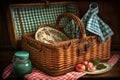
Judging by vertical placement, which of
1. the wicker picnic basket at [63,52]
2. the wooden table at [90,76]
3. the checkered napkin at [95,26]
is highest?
the checkered napkin at [95,26]

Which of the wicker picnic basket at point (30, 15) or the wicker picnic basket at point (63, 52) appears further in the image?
the wicker picnic basket at point (30, 15)

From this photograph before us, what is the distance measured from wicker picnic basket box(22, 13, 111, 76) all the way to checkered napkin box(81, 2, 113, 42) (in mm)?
30

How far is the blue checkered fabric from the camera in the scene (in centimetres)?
138

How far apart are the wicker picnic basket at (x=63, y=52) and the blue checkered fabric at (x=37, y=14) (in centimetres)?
9

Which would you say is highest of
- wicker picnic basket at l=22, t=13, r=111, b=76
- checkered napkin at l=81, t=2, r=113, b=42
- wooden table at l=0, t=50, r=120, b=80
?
checkered napkin at l=81, t=2, r=113, b=42

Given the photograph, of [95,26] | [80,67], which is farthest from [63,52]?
[95,26]

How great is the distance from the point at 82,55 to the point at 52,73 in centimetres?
16

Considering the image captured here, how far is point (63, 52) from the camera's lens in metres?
1.18

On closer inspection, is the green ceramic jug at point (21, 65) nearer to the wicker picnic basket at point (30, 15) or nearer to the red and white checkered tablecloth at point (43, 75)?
the red and white checkered tablecloth at point (43, 75)

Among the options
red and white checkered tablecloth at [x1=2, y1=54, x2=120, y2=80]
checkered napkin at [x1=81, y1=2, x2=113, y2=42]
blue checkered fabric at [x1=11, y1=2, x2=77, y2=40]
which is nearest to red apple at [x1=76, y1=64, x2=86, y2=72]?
red and white checkered tablecloth at [x1=2, y1=54, x2=120, y2=80]

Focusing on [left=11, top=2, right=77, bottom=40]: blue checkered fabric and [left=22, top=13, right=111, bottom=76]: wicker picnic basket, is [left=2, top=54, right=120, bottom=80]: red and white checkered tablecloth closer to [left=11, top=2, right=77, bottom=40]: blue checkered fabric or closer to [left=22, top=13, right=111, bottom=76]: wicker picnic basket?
[left=22, top=13, right=111, bottom=76]: wicker picnic basket

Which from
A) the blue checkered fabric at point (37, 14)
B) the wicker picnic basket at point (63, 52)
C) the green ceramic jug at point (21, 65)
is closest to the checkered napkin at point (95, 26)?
the wicker picnic basket at point (63, 52)

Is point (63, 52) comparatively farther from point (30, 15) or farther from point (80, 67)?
point (30, 15)

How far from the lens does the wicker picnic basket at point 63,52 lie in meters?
1.18
